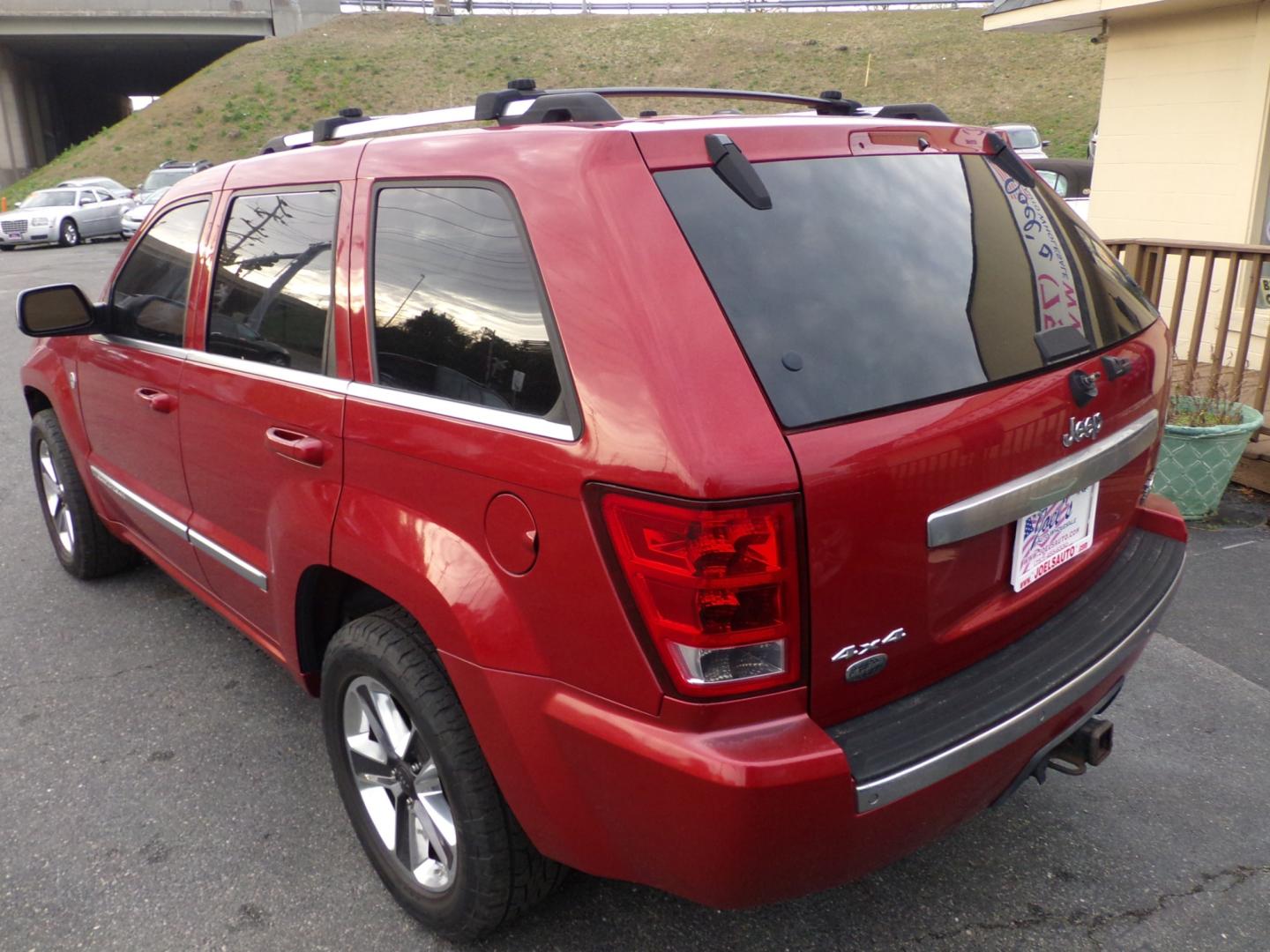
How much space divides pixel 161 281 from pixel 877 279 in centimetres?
258

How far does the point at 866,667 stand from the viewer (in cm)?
200

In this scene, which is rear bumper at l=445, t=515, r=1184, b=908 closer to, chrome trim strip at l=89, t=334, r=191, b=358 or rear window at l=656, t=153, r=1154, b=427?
rear window at l=656, t=153, r=1154, b=427

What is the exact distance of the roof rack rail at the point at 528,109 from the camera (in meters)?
2.36

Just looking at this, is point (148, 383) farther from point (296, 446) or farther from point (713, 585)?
point (713, 585)

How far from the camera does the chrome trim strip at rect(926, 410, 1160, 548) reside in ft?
6.75

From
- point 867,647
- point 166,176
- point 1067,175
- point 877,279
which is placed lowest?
point 166,176

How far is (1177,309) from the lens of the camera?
5609 millimetres

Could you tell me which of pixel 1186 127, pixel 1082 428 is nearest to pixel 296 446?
pixel 1082 428

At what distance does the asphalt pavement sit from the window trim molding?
3.05 ft

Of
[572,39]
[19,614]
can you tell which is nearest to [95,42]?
[572,39]

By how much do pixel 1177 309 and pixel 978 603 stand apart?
4.20m

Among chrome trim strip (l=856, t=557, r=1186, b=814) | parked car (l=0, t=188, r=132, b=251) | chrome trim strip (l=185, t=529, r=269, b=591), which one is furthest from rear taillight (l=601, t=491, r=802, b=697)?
parked car (l=0, t=188, r=132, b=251)

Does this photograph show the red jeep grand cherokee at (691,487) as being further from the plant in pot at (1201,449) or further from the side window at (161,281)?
the plant in pot at (1201,449)

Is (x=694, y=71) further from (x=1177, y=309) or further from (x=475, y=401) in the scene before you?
(x=475, y=401)
